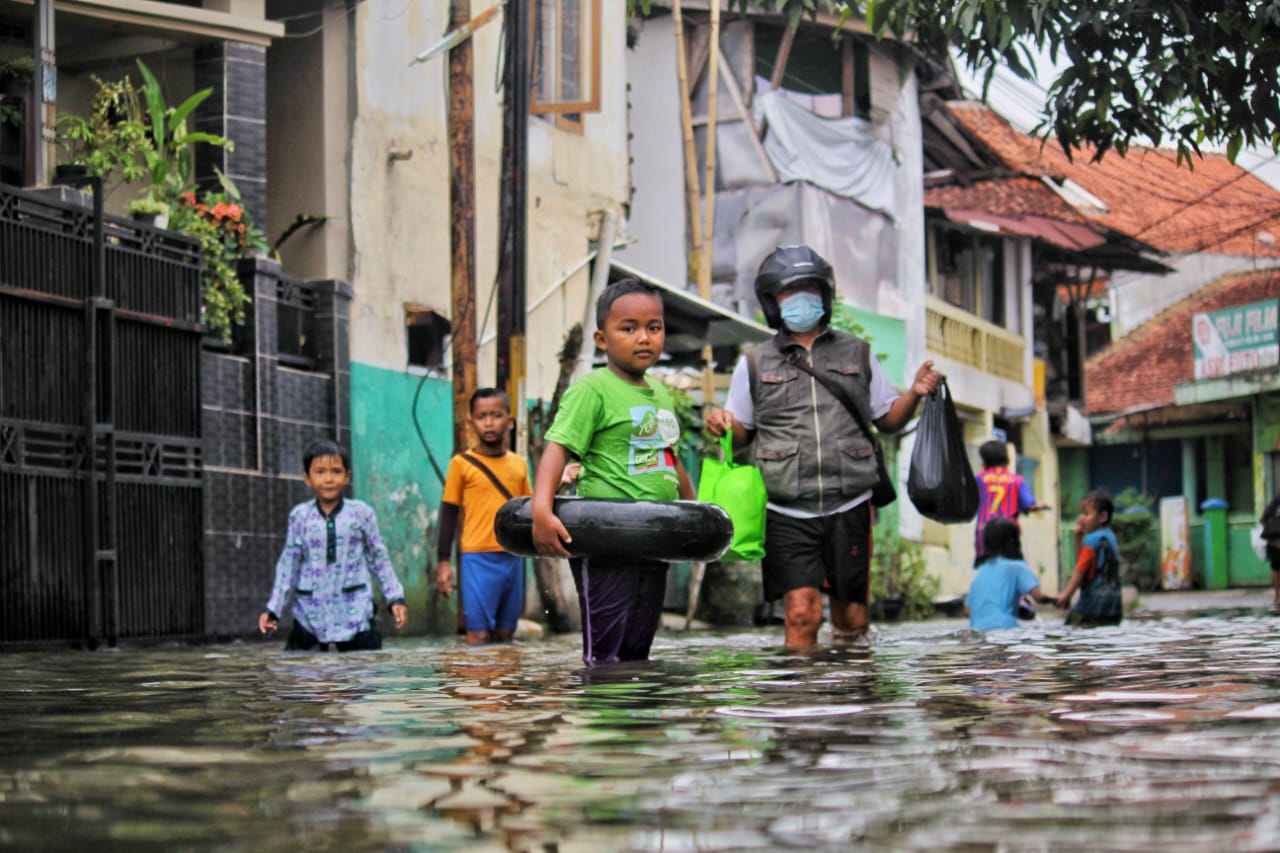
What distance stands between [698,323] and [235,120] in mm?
6553

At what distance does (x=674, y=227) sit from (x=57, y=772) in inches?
917

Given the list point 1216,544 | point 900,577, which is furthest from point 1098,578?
point 1216,544

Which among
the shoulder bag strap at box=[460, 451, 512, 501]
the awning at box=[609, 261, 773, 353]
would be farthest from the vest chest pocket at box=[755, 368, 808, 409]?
the awning at box=[609, 261, 773, 353]

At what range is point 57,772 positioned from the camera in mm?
3297

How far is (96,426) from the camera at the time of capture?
501 inches

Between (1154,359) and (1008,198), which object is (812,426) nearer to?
(1008,198)

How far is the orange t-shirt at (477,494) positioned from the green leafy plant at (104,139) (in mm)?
5301

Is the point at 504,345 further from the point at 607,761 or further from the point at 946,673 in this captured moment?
the point at 607,761

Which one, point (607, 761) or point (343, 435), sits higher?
point (343, 435)

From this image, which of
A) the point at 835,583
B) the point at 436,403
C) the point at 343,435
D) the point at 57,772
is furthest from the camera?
the point at 436,403

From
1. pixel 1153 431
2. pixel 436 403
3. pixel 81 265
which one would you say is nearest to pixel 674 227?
pixel 436 403

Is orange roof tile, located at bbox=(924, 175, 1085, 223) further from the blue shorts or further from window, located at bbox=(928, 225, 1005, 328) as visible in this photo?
the blue shorts

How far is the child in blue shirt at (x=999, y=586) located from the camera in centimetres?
1140

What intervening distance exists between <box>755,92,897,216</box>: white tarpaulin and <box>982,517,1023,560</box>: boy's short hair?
48.8 feet
